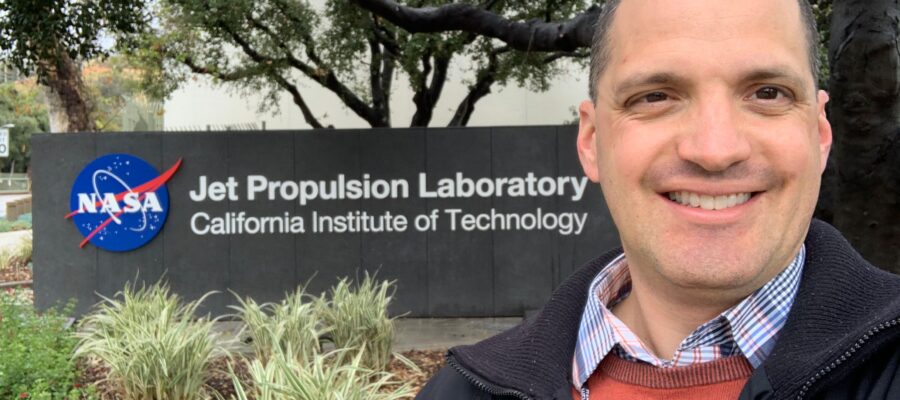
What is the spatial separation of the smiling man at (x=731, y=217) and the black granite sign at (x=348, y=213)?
8.41 metres

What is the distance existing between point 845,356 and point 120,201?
9652 millimetres

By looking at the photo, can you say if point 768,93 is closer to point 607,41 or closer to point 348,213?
point 607,41

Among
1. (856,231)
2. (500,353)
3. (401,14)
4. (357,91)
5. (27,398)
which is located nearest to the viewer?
(500,353)

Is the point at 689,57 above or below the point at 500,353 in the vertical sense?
above

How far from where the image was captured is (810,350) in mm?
1254

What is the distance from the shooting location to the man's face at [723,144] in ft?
4.25

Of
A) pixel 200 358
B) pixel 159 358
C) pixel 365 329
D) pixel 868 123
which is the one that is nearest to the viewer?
pixel 868 123

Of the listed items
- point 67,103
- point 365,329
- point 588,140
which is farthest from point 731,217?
point 67,103

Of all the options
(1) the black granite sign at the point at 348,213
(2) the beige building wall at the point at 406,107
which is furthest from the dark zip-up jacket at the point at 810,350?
(2) the beige building wall at the point at 406,107

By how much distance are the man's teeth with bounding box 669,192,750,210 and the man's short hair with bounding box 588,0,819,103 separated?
0.80ft

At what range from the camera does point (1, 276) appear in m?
15.1

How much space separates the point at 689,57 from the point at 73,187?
9758 millimetres

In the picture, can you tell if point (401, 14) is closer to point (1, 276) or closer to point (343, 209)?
point (343, 209)

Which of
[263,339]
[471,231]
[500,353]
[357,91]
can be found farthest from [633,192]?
[357,91]
